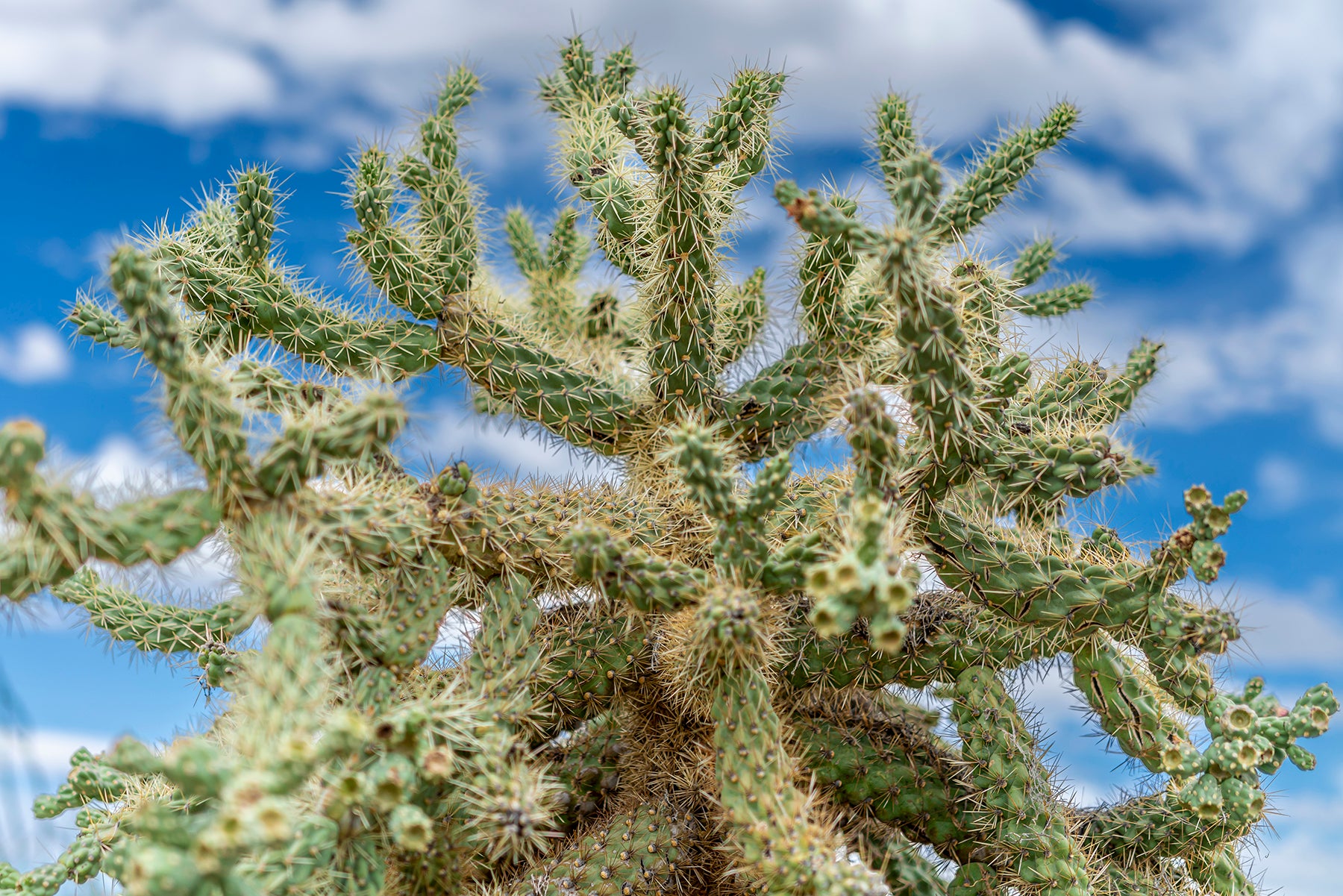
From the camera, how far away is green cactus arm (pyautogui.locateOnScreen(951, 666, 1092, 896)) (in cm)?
362

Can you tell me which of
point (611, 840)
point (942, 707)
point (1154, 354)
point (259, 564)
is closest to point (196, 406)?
point (259, 564)

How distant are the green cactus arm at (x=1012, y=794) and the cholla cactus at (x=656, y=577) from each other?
13 millimetres

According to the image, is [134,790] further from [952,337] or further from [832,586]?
[952,337]

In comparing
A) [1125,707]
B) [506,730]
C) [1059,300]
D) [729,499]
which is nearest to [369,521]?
[506,730]

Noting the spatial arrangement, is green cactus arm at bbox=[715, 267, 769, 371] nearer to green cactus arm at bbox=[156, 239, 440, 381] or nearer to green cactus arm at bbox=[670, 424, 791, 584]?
green cactus arm at bbox=[156, 239, 440, 381]

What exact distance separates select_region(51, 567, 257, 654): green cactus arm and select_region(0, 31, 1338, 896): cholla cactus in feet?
0.06

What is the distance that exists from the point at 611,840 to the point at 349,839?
1.22 meters

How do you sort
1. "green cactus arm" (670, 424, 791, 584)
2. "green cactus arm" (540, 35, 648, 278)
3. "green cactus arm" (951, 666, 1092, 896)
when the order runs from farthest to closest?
"green cactus arm" (540, 35, 648, 278) < "green cactus arm" (951, 666, 1092, 896) < "green cactus arm" (670, 424, 791, 584)

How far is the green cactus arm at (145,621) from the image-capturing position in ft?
14.1

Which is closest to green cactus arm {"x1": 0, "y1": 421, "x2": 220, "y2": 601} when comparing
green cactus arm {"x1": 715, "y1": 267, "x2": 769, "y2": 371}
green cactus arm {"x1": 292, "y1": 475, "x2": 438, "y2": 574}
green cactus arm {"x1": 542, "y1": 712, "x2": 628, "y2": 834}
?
green cactus arm {"x1": 292, "y1": 475, "x2": 438, "y2": 574}

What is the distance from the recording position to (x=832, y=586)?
246cm

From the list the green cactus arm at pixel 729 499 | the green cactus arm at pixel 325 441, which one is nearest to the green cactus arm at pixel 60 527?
the green cactus arm at pixel 325 441

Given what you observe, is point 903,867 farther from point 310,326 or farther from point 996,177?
point 310,326

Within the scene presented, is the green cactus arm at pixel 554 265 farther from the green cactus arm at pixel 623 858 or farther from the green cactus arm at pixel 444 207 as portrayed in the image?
the green cactus arm at pixel 623 858
